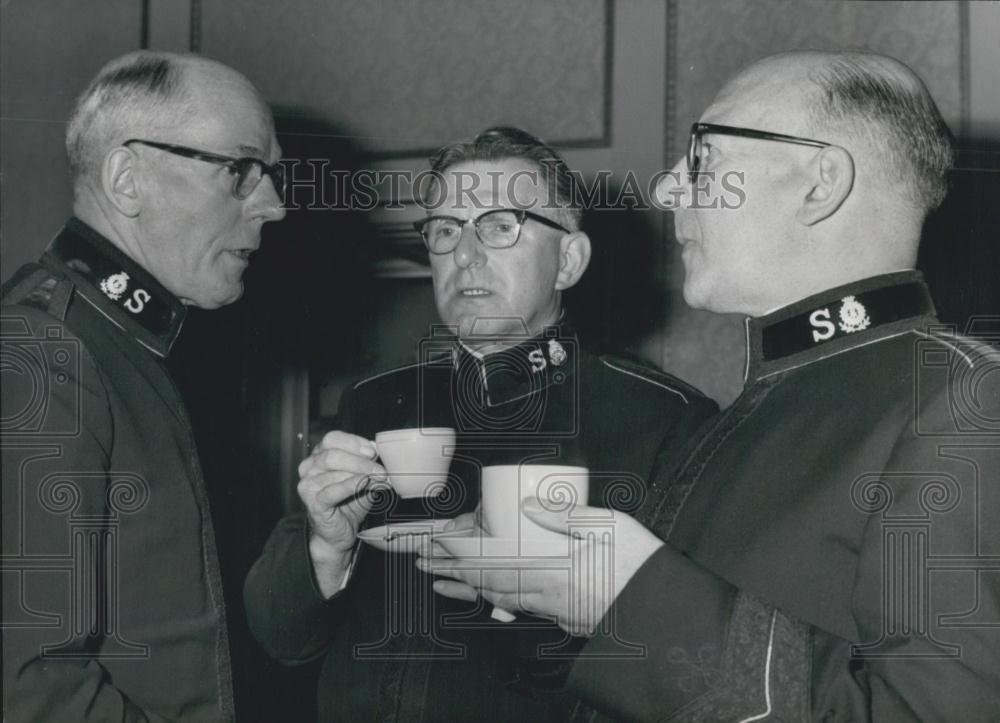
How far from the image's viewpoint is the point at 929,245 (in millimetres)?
1481

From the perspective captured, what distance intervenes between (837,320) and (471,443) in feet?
1.77

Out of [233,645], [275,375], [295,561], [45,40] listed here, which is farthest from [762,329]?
[45,40]

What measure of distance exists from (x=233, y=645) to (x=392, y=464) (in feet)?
2.30

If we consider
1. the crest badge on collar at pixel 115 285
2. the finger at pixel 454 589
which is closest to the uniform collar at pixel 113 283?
the crest badge on collar at pixel 115 285

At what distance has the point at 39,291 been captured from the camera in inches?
35.0

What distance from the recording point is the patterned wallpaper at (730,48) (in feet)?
4.91

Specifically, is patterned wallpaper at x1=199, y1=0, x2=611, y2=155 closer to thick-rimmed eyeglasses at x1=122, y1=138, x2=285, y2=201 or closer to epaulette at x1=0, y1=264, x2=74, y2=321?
thick-rimmed eyeglasses at x1=122, y1=138, x2=285, y2=201

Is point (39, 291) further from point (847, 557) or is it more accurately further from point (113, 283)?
point (847, 557)

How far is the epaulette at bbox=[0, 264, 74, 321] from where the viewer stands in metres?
0.87

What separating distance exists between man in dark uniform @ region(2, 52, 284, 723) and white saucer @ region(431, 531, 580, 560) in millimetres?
321

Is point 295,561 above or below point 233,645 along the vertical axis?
above

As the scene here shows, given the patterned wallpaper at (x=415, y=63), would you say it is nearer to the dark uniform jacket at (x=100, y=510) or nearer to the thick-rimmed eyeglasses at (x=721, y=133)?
Result: the thick-rimmed eyeglasses at (x=721, y=133)

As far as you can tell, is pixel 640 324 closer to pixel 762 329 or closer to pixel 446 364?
pixel 446 364

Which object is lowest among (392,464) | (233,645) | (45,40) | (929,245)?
(233,645)
